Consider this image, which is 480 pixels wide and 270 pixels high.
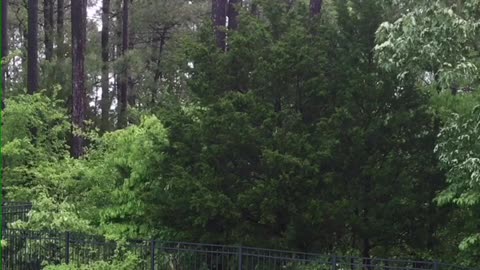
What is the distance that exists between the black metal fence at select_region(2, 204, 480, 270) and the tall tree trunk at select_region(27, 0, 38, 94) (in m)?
9.66

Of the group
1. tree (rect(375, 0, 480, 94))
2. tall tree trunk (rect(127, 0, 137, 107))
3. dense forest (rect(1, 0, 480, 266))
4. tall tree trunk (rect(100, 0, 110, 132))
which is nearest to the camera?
tree (rect(375, 0, 480, 94))

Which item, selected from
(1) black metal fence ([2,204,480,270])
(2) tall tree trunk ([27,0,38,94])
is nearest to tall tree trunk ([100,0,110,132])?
(2) tall tree trunk ([27,0,38,94])

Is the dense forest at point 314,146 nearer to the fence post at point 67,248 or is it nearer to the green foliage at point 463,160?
the green foliage at point 463,160

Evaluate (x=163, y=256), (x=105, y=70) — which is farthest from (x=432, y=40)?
(x=105, y=70)

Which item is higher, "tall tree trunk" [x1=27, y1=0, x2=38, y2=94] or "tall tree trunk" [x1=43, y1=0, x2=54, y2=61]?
"tall tree trunk" [x1=43, y1=0, x2=54, y2=61]

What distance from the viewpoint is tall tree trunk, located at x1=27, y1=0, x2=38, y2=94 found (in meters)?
20.5

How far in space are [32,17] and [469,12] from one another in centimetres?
1675

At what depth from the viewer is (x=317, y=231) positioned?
9.80 metres

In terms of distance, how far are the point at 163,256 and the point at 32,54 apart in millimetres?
12886

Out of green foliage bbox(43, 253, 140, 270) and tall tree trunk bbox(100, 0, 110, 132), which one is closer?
green foliage bbox(43, 253, 140, 270)

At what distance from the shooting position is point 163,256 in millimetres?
10375

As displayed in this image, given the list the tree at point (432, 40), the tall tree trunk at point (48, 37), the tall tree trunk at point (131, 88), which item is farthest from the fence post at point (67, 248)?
the tall tree trunk at point (131, 88)

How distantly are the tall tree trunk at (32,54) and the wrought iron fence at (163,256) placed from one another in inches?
380

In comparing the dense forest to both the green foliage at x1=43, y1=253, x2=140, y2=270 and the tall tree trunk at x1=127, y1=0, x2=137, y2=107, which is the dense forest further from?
the tall tree trunk at x1=127, y1=0, x2=137, y2=107
